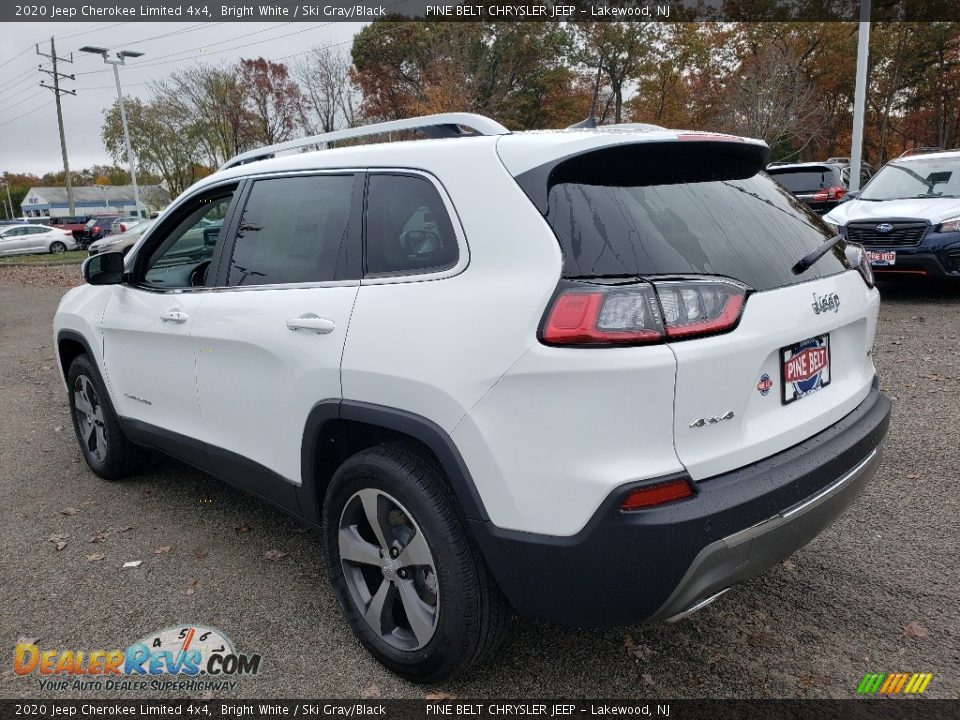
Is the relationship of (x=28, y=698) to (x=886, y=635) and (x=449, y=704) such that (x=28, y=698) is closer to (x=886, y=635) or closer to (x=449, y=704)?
(x=449, y=704)

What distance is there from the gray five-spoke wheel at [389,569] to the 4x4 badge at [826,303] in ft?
4.71

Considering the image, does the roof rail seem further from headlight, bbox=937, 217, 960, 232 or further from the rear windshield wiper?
headlight, bbox=937, 217, 960, 232

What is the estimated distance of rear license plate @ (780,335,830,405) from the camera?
2223 mm

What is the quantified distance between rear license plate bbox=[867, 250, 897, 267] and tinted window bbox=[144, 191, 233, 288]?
25.4 feet

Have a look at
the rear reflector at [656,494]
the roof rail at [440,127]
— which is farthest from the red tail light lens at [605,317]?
the roof rail at [440,127]

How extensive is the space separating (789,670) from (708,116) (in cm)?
3486

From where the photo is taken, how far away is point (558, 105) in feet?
114

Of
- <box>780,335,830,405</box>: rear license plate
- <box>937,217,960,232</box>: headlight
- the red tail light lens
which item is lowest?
<box>937,217,960,232</box>: headlight

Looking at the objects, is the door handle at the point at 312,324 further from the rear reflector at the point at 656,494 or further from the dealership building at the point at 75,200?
the dealership building at the point at 75,200

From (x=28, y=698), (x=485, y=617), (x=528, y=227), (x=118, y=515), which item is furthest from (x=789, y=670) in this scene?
(x=118, y=515)

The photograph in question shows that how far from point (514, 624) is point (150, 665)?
4.50 ft

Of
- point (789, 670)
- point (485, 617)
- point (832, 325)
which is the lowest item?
point (789, 670)

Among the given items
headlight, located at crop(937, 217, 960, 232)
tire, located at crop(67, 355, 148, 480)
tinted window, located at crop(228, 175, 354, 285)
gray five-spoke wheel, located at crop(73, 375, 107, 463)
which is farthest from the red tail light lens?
headlight, located at crop(937, 217, 960, 232)

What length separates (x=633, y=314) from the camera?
194 cm
